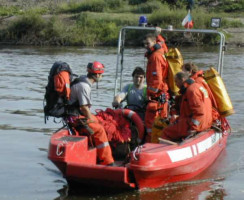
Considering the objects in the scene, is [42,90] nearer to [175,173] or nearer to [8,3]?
[175,173]

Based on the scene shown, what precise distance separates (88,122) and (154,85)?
1595mm

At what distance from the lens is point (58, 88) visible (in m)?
7.34

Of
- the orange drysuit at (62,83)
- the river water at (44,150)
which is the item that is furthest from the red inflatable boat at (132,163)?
the orange drysuit at (62,83)

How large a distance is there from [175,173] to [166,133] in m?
0.76

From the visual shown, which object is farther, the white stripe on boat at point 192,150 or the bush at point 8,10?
the bush at point 8,10

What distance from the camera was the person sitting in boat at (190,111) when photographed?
768cm

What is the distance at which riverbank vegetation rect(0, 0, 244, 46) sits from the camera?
110ft

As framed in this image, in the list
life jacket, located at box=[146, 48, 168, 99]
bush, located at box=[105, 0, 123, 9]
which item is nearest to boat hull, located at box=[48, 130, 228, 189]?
life jacket, located at box=[146, 48, 168, 99]

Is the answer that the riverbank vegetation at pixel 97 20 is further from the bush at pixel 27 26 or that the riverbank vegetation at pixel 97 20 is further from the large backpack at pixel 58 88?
the large backpack at pixel 58 88

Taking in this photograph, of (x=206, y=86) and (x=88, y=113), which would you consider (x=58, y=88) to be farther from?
(x=206, y=86)

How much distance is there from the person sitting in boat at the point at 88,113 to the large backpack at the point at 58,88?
13cm

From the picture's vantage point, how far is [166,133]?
26.2 ft

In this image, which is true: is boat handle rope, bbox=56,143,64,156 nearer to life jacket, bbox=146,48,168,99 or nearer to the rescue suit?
the rescue suit

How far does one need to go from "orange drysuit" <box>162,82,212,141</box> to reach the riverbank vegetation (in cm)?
2223
